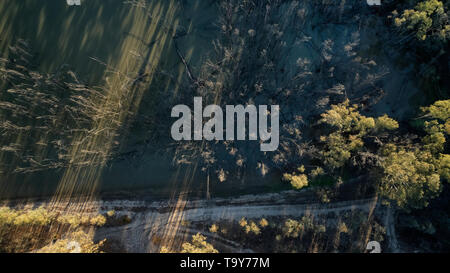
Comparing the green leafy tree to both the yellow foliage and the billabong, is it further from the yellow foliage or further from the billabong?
the yellow foliage

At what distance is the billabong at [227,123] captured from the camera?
14.5 m

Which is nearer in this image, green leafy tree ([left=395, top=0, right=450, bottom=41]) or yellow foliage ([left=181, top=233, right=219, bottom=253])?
green leafy tree ([left=395, top=0, right=450, bottom=41])

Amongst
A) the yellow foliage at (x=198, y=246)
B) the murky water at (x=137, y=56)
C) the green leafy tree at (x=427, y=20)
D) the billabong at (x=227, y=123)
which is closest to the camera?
the green leafy tree at (x=427, y=20)

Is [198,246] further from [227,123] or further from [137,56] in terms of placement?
[137,56]

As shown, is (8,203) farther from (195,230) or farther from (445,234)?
(445,234)

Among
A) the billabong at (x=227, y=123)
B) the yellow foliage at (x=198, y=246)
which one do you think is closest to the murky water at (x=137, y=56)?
the billabong at (x=227, y=123)

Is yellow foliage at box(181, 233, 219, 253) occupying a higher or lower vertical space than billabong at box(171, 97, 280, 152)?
lower

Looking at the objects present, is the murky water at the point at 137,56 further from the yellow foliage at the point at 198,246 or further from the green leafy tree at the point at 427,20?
the yellow foliage at the point at 198,246

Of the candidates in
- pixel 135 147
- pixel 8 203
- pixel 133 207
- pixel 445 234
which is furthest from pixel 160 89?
pixel 445 234

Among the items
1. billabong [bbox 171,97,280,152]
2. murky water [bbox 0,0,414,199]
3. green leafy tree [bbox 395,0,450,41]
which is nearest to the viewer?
green leafy tree [bbox 395,0,450,41]

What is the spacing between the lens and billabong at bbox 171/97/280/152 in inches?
569

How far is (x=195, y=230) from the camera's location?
15.2 metres

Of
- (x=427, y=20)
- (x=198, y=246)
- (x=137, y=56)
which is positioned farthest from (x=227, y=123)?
(x=427, y=20)

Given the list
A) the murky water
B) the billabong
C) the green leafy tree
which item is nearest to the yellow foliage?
the murky water
